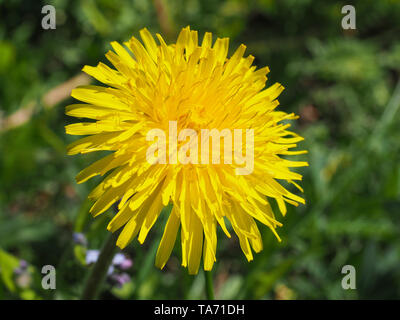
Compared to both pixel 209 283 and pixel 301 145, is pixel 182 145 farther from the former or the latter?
pixel 301 145

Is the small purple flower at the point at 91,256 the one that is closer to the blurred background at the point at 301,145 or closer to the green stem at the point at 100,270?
the blurred background at the point at 301,145

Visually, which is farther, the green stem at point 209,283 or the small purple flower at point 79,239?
the small purple flower at point 79,239

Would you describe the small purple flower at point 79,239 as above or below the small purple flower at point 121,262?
above

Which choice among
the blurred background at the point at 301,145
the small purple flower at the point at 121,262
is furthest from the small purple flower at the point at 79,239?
the small purple flower at the point at 121,262

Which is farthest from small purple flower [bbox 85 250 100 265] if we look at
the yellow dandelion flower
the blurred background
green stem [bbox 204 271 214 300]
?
green stem [bbox 204 271 214 300]

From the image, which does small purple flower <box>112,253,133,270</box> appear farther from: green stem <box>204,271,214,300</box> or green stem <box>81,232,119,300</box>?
green stem <box>204,271,214,300</box>
